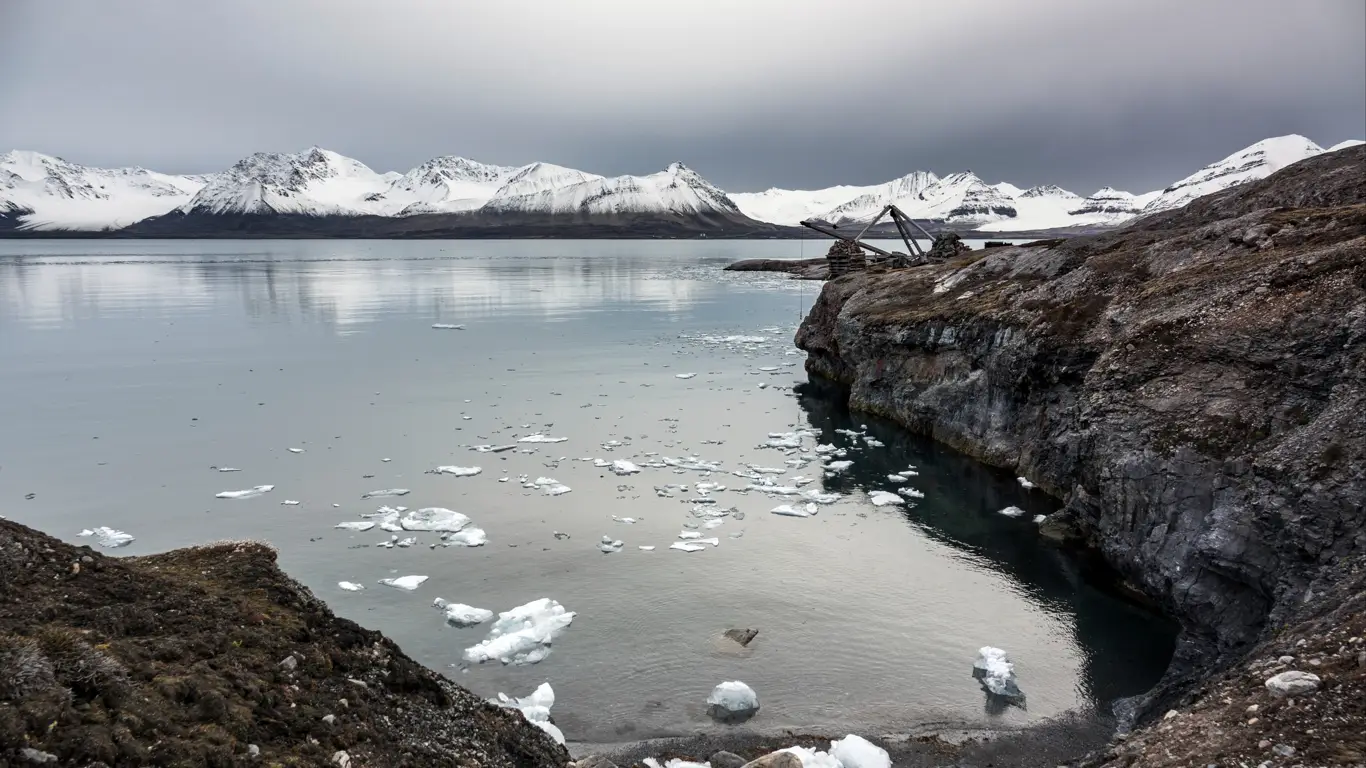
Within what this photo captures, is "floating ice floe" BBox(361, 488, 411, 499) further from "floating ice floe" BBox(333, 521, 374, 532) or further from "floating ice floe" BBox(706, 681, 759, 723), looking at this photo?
"floating ice floe" BBox(706, 681, 759, 723)

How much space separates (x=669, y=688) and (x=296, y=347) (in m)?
44.8

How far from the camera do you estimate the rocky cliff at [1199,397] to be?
12781 millimetres

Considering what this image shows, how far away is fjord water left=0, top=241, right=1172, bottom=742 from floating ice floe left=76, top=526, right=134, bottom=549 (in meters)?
0.28

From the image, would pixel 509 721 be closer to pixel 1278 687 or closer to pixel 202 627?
pixel 202 627

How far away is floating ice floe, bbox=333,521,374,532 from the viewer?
69.1 feet

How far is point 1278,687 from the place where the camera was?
8.36 meters

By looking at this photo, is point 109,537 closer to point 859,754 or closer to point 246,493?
point 246,493

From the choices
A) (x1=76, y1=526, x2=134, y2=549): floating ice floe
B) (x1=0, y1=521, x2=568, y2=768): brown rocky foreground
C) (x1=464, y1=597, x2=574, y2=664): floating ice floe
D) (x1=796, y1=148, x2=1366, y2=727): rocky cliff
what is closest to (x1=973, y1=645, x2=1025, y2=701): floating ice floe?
(x1=796, y1=148, x2=1366, y2=727): rocky cliff

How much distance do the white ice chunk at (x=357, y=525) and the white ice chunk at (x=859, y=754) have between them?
13.8 metres

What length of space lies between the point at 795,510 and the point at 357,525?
1183 centimetres

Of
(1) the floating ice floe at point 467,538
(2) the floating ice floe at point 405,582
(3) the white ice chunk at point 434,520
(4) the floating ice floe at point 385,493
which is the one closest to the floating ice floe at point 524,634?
(2) the floating ice floe at point 405,582

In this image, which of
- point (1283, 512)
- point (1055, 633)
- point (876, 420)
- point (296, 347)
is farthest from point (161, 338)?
point (1283, 512)

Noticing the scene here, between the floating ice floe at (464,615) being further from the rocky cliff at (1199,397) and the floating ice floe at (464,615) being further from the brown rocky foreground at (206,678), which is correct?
the rocky cliff at (1199,397)

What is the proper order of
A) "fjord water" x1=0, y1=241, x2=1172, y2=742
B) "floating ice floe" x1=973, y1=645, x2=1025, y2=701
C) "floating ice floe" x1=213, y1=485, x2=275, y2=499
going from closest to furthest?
1. "floating ice floe" x1=973, y1=645, x2=1025, y2=701
2. "fjord water" x1=0, y1=241, x2=1172, y2=742
3. "floating ice floe" x1=213, y1=485, x2=275, y2=499
